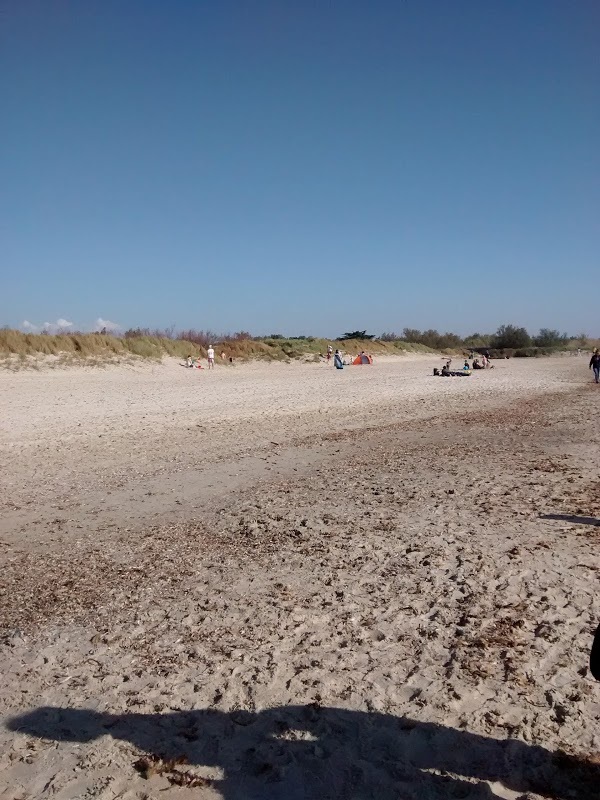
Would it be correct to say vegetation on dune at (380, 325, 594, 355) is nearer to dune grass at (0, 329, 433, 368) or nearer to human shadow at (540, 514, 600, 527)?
dune grass at (0, 329, 433, 368)

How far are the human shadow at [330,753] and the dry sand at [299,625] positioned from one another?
1cm

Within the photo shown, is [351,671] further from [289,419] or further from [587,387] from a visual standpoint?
[587,387]

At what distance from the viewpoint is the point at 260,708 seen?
3594 mm

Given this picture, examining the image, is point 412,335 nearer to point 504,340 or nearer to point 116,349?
point 504,340

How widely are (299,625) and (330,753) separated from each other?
139 centimetres

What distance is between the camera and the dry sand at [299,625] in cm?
313

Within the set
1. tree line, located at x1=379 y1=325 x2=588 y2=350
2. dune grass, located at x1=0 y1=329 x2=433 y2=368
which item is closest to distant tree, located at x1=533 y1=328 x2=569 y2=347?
tree line, located at x1=379 y1=325 x2=588 y2=350

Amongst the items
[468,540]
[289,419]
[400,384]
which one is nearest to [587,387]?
[400,384]

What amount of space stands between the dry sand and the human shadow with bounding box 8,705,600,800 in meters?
0.01

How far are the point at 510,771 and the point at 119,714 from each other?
83.7 inches

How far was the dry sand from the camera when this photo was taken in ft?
10.3

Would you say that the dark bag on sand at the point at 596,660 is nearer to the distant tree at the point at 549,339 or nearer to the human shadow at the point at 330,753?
the human shadow at the point at 330,753

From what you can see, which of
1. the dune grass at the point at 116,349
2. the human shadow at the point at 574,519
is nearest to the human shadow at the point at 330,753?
the human shadow at the point at 574,519

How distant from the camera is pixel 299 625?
4586 mm
